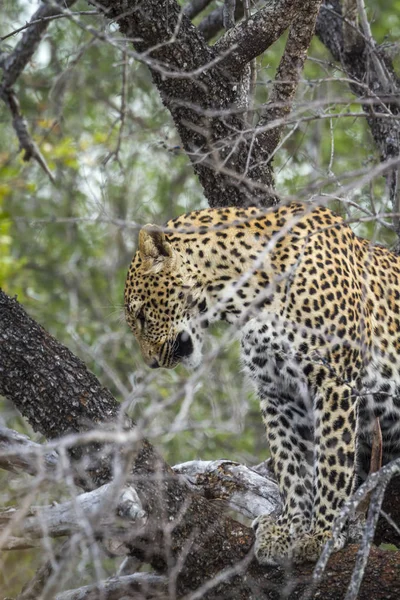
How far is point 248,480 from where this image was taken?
7.40 metres

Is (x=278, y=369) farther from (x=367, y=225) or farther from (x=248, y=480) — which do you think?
(x=367, y=225)

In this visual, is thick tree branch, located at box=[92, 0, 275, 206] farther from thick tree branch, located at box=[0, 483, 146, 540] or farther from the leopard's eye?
thick tree branch, located at box=[0, 483, 146, 540]

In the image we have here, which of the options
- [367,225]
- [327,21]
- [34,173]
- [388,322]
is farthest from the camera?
[34,173]

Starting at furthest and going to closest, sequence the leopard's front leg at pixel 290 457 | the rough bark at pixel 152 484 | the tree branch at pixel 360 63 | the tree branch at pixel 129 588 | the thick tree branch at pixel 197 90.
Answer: the tree branch at pixel 360 63
the thick tree branch at pixel 197 90
the leopard's front leg at pixel 290 457
the tree branch at pixel 129 588
the rough bark at pixel 152 484

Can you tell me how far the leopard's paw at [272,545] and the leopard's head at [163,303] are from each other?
47.5 inches

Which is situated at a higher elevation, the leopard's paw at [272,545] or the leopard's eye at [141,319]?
the leopard's eye at [141,319]

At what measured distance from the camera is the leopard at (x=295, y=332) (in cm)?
653

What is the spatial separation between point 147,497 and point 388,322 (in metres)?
2.19

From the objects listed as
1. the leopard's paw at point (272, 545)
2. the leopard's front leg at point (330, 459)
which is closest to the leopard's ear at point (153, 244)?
the leopard's front leg at point (330, 459)

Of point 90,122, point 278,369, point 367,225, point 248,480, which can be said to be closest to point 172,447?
point 367,225

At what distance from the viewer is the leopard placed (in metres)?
6.53

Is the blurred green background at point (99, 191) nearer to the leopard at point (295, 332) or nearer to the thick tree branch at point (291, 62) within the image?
the thick tree branch at point (291, 62)

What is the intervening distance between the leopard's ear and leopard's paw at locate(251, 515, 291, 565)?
188cm

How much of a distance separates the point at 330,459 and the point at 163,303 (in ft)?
4.85
